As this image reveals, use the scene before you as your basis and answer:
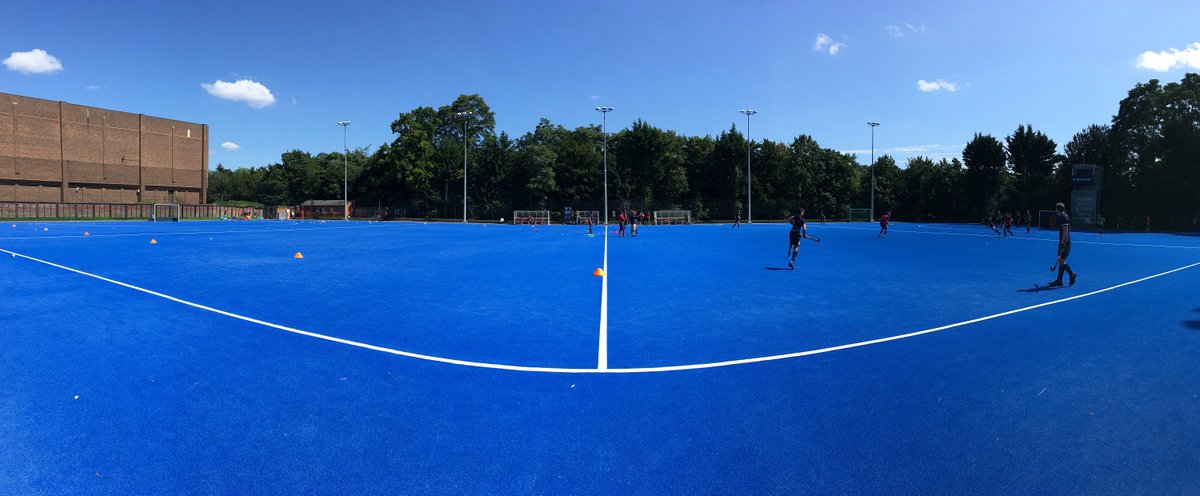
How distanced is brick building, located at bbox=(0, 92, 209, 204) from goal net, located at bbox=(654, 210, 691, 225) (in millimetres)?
62425

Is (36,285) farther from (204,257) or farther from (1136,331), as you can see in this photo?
(1136,331)

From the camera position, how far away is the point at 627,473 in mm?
3525

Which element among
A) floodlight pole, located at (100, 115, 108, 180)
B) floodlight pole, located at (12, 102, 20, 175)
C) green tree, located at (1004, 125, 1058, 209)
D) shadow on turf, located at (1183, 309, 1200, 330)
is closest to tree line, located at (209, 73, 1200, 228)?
green tree, located at (1004, 125, 1058, 209)

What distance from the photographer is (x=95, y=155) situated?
66.1 m

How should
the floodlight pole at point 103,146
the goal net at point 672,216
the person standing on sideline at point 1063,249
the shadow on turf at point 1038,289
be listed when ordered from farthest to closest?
the floodlight pole at point 103,146 → the goal net at point 672,216 → the person standing on sideline at point 1063,249 → the shadow on turf at point 1038,289

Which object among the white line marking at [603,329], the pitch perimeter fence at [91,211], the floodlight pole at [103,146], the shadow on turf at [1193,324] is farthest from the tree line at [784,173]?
the shadow on turf at [1193,324]

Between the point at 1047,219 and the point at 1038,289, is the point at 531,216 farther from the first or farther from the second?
the point at 1047,219

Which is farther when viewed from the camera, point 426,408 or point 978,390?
point 978,390

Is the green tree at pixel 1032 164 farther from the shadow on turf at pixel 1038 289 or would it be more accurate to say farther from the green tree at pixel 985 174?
the shadow on turf at pixel 1038 289

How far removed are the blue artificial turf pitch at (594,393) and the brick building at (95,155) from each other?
242ft

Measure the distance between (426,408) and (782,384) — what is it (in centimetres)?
321

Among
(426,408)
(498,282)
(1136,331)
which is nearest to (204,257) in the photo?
(498,282)

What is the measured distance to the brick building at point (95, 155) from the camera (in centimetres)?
6106

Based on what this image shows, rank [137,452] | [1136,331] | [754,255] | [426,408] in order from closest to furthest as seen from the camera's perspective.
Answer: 1. [137,452]
2. [426,408]
3. [1136,331]
4. [754,255]
